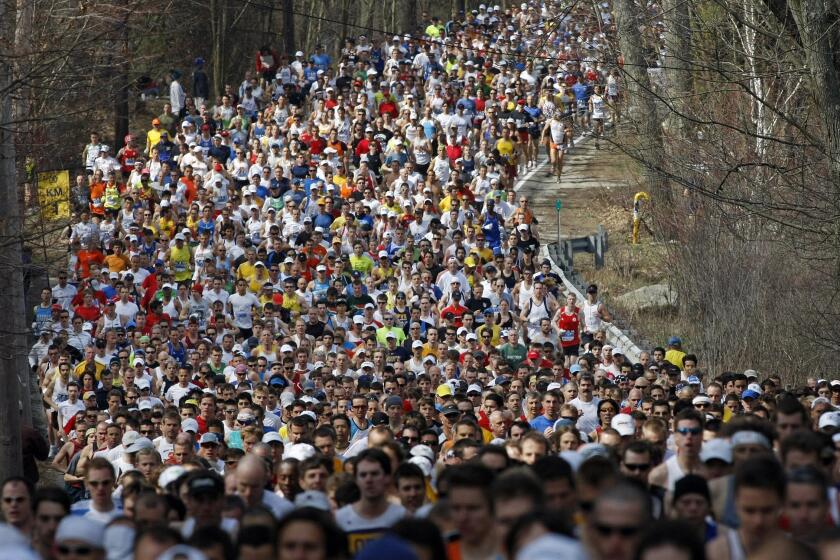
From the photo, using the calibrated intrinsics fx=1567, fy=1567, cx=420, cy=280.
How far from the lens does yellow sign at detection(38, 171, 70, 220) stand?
1719 cm

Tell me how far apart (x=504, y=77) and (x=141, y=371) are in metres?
17.3

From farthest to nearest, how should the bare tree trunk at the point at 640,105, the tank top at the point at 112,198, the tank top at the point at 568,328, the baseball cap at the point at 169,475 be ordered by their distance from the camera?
1. the tank top at the point at 112,198
2. the bare tree trunk at the point at 640,105
3. the tank top at the point at 568,328
4. the baseball cap at the point at 169,475

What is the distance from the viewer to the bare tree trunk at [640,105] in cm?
2606

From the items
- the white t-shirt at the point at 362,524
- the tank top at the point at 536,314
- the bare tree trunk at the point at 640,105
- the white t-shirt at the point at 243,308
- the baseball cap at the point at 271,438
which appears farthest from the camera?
the bare tree trunk at the point at 640,105

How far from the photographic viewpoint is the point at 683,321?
91.3 ft

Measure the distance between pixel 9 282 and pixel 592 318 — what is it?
10.5 m

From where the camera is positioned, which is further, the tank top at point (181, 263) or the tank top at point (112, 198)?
the tank top at point (112, 198)

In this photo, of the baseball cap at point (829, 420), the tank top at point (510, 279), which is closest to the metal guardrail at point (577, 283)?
the tank top at point (510, 279)

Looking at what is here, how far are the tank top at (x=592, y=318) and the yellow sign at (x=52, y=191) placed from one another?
8.67 m

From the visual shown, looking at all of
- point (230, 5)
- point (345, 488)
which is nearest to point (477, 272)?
point (345, 488)

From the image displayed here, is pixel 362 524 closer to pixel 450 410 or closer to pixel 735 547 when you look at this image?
pixel 735 547

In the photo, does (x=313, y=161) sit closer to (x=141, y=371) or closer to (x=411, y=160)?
(x=411, y=160)

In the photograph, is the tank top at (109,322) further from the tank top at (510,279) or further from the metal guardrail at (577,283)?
the metal guardrail at (577,283)

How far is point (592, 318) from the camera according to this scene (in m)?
24.0
